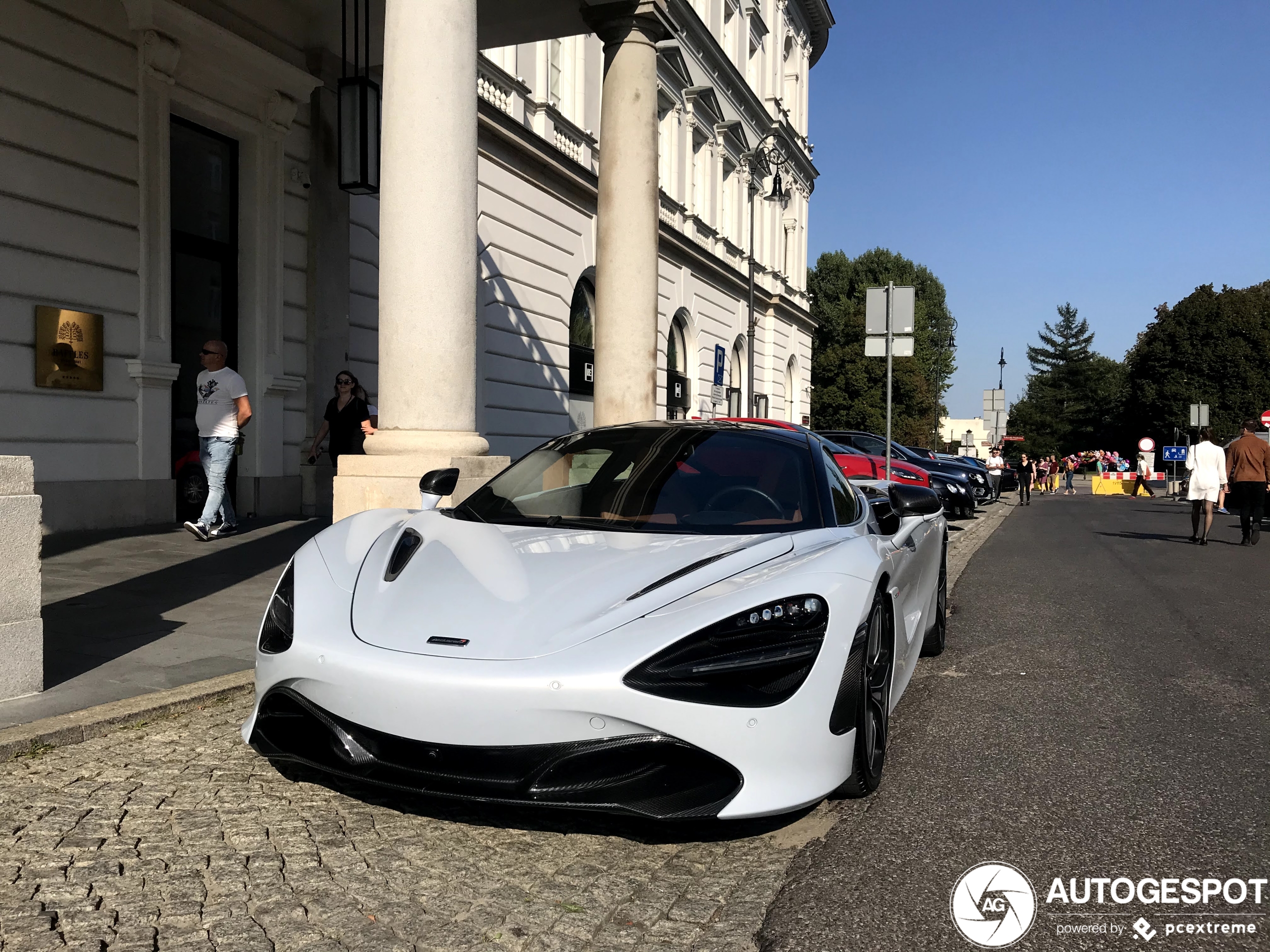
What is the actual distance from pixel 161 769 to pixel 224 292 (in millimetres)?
10187

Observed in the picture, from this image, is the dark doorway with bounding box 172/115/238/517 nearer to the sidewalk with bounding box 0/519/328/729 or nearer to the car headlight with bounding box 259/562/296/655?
the sidewalk with bounding box 0/519/328/729

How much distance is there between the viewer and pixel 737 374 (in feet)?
112

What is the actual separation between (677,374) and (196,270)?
670 inches

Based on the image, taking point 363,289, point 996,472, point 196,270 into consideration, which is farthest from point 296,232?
point 996,472

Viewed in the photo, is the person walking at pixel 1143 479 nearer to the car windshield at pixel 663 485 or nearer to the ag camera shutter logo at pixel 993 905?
the car windshield at pixel 663 485

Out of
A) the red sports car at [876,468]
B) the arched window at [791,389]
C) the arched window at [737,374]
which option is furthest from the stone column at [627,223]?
the arched window at [791,389]

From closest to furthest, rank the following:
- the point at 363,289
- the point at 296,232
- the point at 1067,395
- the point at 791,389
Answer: the point at 296,232 < the point at 363,289 < the point at 791,389 < the point at 1067,395

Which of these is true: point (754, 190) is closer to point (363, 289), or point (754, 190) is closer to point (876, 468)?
point (876, 468)

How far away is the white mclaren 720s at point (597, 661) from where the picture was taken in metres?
2.71

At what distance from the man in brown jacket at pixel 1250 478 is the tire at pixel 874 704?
1399 centimetres

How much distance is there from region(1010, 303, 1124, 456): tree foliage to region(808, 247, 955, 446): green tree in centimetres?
3228

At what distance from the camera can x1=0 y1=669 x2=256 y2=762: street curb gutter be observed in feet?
12.4

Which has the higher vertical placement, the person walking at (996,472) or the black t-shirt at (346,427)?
the black t-shirt at (346,427)

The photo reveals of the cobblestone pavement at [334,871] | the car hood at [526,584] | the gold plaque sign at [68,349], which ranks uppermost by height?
the gold plaque sign at [68,349]
